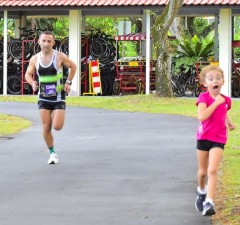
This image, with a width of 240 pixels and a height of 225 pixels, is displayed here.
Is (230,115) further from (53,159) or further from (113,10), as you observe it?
(113,10)

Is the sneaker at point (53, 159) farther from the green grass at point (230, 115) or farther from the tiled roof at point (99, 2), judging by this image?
the tiled roof at point (99, 2)

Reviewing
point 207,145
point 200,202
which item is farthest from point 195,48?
point 200,202

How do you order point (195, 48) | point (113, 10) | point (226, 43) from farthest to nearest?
point (113, 10)
point (195, 48)
point (226, 43)

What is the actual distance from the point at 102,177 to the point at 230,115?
1059 cm

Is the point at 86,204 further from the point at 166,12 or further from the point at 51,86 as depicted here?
the point at 166,12

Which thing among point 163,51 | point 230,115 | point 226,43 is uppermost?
point 226,43

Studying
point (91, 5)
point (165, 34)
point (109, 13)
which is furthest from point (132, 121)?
point (109, 13)

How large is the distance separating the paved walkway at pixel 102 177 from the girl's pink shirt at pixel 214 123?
734mm

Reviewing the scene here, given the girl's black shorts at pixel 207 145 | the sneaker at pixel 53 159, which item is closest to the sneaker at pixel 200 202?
the girl's black shorts at pixel 207 145

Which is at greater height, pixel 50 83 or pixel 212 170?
pixel 50 83

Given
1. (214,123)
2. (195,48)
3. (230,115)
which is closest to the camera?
(214,123)

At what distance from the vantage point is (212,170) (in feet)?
26.7

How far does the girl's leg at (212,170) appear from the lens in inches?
319

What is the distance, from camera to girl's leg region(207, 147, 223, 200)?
8102mm
